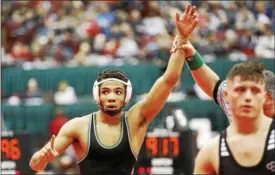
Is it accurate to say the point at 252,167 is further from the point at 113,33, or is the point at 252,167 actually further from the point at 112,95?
the point at 113,33

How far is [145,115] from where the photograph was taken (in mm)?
7543

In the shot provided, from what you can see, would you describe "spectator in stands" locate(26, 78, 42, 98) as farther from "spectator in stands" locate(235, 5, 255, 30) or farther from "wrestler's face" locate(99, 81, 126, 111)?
"wrestler's face" locate(99, 81, 126, 111)

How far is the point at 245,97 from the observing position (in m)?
5.11

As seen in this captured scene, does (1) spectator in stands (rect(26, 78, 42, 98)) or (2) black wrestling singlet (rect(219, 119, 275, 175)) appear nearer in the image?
(2) black wrestling singlet (rect(219, 119, 275, 175))

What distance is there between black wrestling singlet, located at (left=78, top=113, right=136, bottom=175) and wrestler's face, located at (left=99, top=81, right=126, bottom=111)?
31 centimetres

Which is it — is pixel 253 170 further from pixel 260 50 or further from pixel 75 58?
pixel 75 58

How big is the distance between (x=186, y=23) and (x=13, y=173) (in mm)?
7885

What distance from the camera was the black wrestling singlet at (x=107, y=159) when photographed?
729cm

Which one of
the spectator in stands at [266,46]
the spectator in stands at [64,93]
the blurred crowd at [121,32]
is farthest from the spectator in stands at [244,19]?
the spectator in stands at [64,93]

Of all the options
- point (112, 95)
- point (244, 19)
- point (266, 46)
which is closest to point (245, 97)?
point (112, 95)

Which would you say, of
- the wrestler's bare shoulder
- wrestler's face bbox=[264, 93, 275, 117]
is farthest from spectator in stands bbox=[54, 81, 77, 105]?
wrestler's face bbox=[264, 93, 275, 117]

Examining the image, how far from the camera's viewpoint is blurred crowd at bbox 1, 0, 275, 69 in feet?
66.9

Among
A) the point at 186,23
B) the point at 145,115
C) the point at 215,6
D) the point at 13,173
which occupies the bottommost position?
the point at 13,173

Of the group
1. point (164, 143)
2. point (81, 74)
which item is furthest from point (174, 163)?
point (81, 74)
